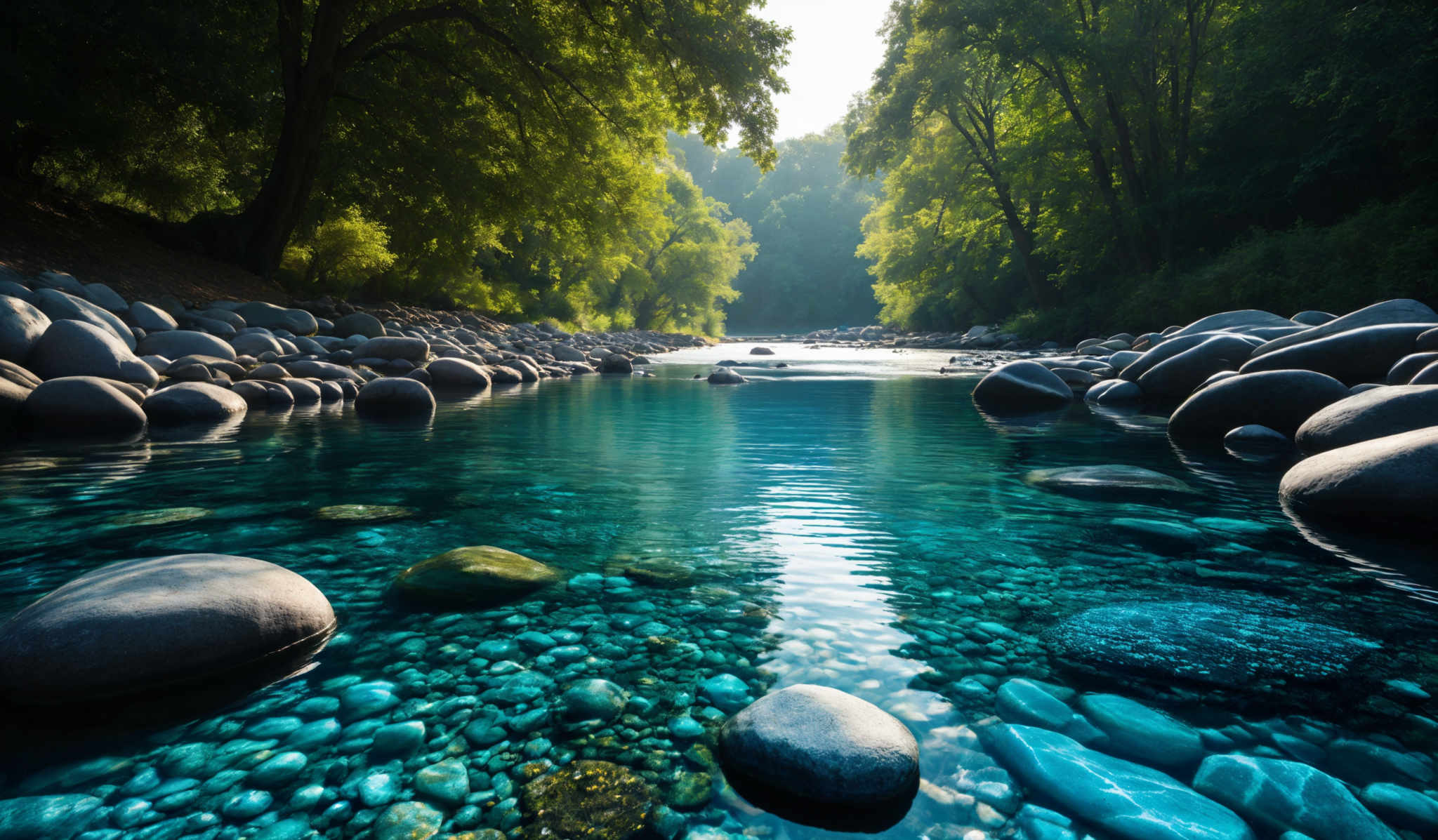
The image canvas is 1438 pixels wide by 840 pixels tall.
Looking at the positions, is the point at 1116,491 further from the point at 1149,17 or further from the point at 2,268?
the point at 1149,17

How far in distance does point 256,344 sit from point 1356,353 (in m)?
12.5

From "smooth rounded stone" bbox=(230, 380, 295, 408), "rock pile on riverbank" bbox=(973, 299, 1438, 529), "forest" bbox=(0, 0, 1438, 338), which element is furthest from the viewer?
"forest" bbox=(0, 0, 1438, 338)

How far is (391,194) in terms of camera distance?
15.0m

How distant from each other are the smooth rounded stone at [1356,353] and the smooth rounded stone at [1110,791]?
6.34 m

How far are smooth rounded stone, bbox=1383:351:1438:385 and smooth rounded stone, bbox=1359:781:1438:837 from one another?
17.9 feet

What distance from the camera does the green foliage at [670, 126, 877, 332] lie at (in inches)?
3329

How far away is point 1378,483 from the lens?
3086mm

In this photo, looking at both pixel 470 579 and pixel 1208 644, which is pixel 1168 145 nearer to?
pixel 1208 644

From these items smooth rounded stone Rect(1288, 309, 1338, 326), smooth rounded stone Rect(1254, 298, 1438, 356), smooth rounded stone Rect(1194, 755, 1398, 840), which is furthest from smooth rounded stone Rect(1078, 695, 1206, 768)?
smooth rounded stone Rect(1288, 309, 1338, 326)

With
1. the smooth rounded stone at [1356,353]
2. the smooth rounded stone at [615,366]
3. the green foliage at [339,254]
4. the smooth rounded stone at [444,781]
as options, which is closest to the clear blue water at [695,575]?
the smooth rounded stone at [444,781]

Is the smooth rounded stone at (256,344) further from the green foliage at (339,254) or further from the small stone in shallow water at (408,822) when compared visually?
the small stone in shallow water at (408,822)

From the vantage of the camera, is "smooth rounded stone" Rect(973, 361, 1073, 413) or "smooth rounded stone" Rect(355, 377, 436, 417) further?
"smooth rounded stone" Rect(973, 361, 1073, 413)

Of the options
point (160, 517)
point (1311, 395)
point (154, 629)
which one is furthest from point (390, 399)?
point (1311, 395)

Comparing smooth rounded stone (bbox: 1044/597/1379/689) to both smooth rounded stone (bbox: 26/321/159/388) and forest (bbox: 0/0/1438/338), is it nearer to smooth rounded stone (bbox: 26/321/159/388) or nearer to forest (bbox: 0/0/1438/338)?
smooth rounded stone (bbox: 26/321/159/388)
